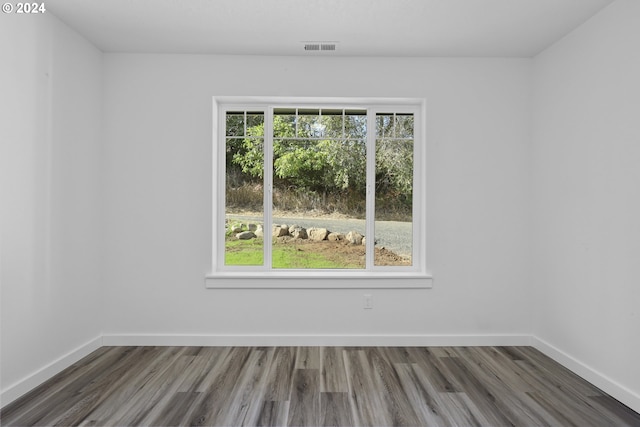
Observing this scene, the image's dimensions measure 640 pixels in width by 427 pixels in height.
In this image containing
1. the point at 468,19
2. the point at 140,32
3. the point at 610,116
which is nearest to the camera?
the point at 610,116

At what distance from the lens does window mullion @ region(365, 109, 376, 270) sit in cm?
329

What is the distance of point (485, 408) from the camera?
211 centimetres

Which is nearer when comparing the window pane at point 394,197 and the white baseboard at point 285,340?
the white baseboard at point 285,340

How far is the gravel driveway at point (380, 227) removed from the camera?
3.30m

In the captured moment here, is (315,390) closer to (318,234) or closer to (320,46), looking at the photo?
(318,234)

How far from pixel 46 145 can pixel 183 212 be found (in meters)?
1.08

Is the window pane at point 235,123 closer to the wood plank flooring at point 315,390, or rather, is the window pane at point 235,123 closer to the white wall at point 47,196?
the white wall at point 47,196

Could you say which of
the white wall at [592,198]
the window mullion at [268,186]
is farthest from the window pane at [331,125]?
the white wall at [592,198]

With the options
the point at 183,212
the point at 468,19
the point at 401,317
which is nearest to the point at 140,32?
the point at 183,212

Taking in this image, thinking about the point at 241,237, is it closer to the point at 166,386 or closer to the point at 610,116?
the point at 166,386

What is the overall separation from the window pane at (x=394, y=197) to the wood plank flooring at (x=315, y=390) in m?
0.87

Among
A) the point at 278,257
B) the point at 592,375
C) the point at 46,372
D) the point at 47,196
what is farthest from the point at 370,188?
the point at 46,372

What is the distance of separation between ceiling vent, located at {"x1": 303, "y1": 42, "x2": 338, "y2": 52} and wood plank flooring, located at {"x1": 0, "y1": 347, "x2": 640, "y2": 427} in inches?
102

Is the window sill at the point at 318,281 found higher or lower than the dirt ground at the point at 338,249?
lower
